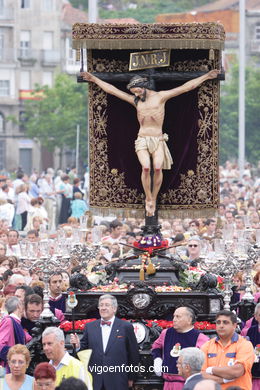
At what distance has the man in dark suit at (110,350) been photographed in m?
17.2

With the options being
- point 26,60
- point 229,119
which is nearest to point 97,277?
point 229,119

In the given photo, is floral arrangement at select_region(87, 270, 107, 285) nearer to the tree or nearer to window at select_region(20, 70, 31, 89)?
the tree

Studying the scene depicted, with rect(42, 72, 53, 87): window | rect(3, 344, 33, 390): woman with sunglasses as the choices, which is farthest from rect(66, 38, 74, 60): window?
rect(3, 344, 33, 390): woman with sunglasses

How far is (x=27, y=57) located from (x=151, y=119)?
80791mm

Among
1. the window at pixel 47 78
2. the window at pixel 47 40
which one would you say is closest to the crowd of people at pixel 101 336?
the window at pixel 47 78

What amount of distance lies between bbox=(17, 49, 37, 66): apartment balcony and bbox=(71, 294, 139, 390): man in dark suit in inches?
3296

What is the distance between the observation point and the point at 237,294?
19.9m

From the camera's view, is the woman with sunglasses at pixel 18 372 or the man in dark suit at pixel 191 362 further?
the woman with sunglasses at pixel 18 372

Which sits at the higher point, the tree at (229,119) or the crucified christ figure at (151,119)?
the tree at (229,119)

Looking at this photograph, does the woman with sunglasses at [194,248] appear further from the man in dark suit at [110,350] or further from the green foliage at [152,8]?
the green foliage at [152,8]

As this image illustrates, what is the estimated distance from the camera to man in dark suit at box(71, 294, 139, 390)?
17.2 meters

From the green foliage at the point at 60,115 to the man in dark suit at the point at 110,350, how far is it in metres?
66.3

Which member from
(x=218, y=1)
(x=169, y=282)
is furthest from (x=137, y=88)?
(x=218, y=1)

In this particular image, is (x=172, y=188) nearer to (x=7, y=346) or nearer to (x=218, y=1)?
(x=7, y=346)
